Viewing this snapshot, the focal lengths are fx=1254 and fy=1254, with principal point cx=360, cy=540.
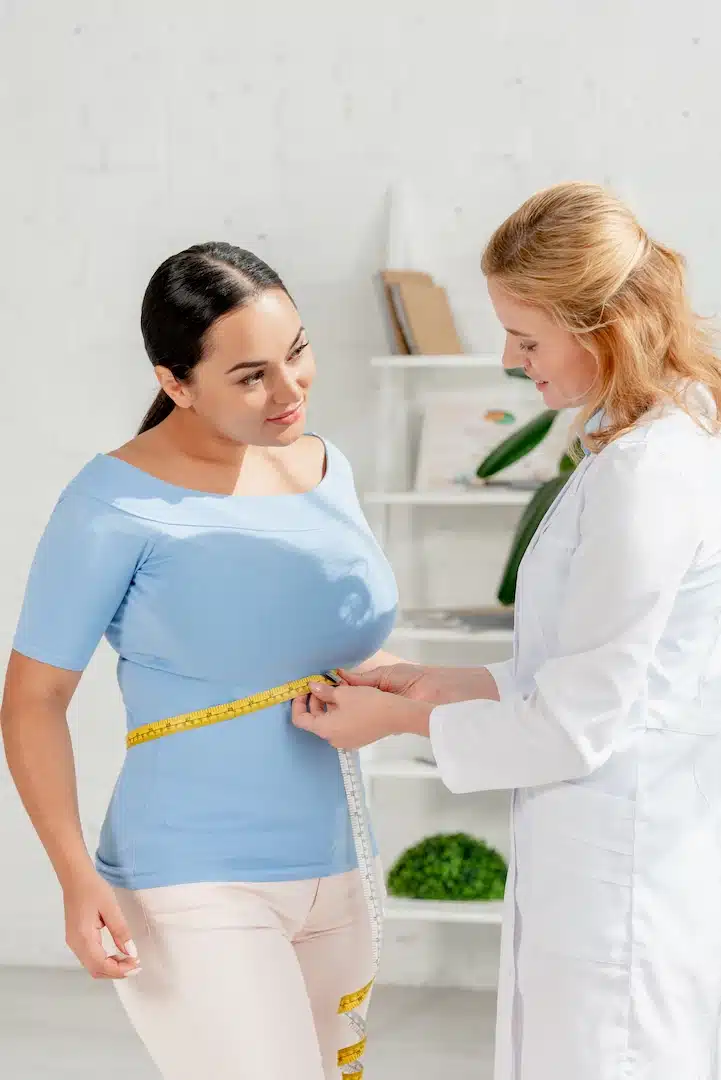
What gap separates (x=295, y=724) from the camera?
1.48 m

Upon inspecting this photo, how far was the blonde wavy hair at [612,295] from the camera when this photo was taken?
4.13 ft

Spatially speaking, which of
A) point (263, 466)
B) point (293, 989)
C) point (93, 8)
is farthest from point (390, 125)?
point (293, 989)

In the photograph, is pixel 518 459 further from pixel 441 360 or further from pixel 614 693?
pixel 614 693

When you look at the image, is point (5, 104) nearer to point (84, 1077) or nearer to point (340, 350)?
point (340, 350)

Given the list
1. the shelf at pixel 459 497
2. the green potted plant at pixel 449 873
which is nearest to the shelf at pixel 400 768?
the green potted plant at pixel 449 873

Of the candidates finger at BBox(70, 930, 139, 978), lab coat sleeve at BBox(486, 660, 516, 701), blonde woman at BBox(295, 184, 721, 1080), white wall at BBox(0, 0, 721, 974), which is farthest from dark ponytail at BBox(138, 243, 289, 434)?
white wall at BBox(0, 0, 721, 974)

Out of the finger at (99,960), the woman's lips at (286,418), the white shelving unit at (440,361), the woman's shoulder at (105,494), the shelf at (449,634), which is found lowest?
the shelf at (449,634)

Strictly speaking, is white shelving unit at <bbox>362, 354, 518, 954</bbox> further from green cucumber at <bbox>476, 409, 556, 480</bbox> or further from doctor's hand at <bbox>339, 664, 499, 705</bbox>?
doctor's hand at <bbox>339, 664, 499, 705</bbox>

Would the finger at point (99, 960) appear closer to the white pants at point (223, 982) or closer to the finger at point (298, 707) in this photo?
the white pants at point (223, 982)

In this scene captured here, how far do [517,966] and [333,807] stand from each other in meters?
0.30

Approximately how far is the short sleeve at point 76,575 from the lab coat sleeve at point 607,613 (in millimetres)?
475

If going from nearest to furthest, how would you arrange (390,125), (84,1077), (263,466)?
(263,466), (84,1077), (390,125)

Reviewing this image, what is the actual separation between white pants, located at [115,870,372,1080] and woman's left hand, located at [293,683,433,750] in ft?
0.63

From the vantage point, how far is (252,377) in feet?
4.84
